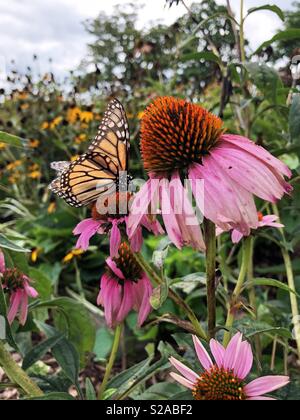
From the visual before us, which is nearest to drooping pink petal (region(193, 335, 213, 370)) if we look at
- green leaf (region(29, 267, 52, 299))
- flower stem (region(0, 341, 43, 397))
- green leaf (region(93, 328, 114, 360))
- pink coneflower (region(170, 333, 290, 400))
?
pink coneflower (region(170, 333, 290, 400))

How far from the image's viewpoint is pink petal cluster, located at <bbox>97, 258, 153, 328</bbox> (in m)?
0.79

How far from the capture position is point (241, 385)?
1.96 feet

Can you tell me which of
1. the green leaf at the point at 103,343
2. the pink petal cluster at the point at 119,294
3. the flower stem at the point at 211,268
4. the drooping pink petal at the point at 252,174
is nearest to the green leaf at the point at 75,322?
the pink petal cluster at the point at 119,294

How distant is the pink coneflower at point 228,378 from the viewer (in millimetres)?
579

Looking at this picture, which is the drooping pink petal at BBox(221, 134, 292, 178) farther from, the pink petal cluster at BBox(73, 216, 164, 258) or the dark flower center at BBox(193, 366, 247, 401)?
the dark flower center at BBox(193, 366, 247, 401)

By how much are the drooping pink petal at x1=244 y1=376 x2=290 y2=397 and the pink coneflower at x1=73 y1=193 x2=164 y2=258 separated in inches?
8.3

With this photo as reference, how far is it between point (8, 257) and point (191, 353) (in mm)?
384

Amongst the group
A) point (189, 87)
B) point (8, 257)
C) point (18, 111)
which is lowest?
point (8, 257)

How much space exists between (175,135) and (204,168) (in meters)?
0.06

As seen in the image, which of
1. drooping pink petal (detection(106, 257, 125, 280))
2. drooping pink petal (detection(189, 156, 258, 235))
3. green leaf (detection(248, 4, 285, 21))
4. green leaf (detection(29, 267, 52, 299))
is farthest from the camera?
green leaf (detection(29, 267, 52, 299))
